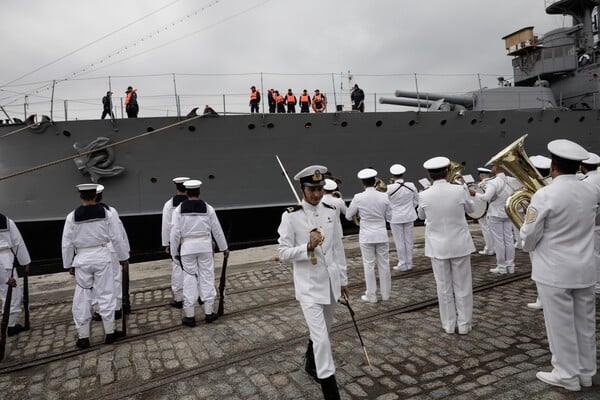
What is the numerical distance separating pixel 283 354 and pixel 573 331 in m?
2.24

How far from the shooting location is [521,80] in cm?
1616

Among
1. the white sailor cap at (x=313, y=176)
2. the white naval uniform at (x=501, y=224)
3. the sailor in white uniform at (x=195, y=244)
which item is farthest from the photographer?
the white naval uniform at (x=501, y=224)

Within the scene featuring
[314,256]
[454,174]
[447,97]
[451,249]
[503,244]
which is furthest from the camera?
[447,97]

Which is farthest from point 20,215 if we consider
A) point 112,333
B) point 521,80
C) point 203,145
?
point 521,80

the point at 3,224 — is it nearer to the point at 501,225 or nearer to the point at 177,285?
the point at 177,285

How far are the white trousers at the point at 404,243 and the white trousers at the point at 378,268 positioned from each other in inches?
64.9

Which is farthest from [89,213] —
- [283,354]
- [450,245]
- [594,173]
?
[594,173]

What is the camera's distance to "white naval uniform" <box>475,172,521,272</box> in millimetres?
5866

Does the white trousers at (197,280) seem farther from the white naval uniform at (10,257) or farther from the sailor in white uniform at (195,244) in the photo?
the white naval uniform at (10,257)

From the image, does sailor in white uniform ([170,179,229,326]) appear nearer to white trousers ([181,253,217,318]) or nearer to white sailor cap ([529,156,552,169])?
white trousers ([181,253,217,318])

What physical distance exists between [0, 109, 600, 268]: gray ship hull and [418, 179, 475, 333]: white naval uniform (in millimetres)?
8076

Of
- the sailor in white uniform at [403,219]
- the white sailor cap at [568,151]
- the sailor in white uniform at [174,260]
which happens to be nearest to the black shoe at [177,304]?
the sailor in white uniform at [174,260]

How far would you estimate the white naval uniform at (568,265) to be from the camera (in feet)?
8.54

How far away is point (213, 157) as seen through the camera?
452 inches
